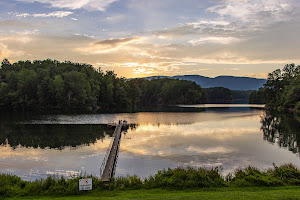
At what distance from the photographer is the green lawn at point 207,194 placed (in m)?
10.8

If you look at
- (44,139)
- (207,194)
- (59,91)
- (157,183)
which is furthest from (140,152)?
(59,91)

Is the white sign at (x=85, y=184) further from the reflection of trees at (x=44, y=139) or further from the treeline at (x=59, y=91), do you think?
the treeline at (x=59, y=91)

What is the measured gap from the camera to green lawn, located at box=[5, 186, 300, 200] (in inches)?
427

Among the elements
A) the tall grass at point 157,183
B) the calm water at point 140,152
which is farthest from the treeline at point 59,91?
the tall grass at point 157,183

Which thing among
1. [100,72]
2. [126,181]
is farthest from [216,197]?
[100,72]

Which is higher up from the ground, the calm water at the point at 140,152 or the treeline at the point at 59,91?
the treeline at the point at 59,91

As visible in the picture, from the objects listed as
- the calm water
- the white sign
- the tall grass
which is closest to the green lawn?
the white sign

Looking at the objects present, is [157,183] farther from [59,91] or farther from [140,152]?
[59,91]

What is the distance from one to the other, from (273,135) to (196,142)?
12.9 m

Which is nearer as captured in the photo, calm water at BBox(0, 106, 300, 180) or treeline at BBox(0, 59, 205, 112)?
calm water at BBox(0, 106, 300, 180)

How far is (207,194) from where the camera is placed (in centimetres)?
1147

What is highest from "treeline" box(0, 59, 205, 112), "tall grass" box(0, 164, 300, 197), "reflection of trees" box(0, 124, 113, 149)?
"treeline" box(0, 59, 205, 112)

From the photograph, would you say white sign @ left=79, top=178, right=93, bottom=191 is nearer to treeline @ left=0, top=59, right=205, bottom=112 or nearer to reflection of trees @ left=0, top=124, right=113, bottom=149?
reflection of trees @ left=0, top=124, right=113, bottom=149

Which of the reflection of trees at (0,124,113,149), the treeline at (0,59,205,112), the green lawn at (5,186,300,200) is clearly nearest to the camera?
the green lawn at (5,186,300,200)
